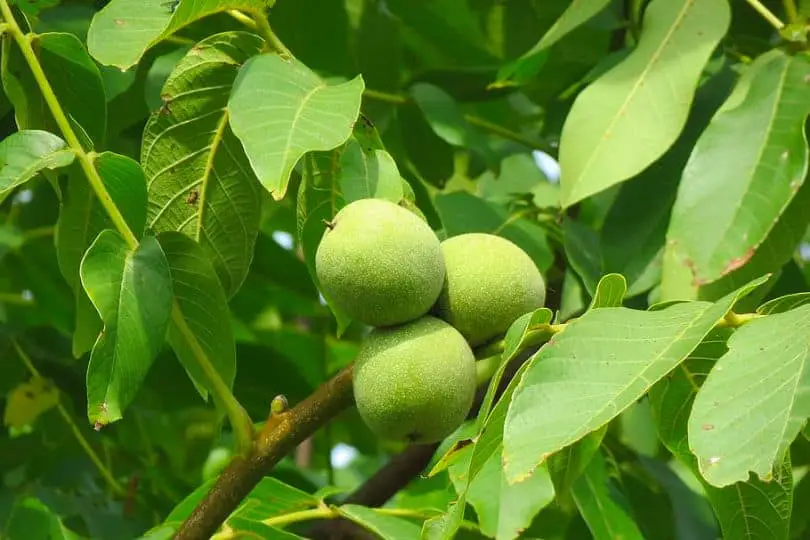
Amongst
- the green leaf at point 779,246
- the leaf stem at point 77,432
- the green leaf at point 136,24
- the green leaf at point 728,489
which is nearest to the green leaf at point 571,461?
the green leaf at point 728,489

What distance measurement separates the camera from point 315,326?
7.51 ft

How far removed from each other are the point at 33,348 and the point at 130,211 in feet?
2.99

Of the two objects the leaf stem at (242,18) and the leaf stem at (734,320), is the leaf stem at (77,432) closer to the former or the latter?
the leaf stem at (242,18)

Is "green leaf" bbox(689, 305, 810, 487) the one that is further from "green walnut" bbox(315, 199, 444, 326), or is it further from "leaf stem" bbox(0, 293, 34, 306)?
"leaf stem" bbox(0, 293, 34, 306)

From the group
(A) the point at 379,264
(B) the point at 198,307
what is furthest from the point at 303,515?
(A) the point at 379,264

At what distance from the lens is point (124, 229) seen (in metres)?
1.28

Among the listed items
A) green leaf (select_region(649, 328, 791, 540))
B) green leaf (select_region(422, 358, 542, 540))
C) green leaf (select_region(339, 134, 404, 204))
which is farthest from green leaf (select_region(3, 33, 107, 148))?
green leaf (select_region(649, 328, 791, 540))

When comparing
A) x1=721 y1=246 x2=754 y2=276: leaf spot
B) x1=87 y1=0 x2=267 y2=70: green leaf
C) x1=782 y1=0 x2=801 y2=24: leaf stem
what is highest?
x1=87 y1=0 x2=267 y2=70: green leaf

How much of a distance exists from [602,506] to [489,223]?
0.49 metres

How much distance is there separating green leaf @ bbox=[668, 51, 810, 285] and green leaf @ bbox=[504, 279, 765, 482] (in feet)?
1.11

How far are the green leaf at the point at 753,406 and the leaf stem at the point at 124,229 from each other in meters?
0.56

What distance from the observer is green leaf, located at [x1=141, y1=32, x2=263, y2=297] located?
4.68 feet

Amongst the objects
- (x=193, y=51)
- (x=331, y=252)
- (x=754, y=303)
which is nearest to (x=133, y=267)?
(x=331, y=252)

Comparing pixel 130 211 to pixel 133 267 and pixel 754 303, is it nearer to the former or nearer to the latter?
pixel 133 267
